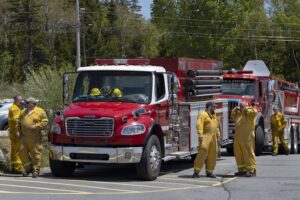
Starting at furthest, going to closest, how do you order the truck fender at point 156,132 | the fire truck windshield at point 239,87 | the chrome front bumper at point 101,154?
the fire truck windshield at point 239,87
the truck fender at point 156,132
the chrome front bumper at point 101,154

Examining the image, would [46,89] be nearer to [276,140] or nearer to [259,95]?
[259,95]

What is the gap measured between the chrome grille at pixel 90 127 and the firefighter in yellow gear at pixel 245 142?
3.28 m

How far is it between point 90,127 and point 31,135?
150 cm

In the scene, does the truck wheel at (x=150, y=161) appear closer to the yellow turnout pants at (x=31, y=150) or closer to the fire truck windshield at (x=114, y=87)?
the fire truck windshield at (x=114, y=87)

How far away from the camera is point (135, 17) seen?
88188mm

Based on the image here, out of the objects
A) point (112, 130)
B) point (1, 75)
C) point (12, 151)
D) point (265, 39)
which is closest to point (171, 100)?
point (112, 130)

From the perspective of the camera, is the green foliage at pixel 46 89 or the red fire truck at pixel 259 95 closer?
the red fire truck at pixel 259 95

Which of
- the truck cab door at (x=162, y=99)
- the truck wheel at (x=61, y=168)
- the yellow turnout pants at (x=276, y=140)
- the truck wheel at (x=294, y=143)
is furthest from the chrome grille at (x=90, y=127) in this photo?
the truck wheel at (x=294, y=143)

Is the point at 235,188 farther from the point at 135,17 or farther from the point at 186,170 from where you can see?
the point at 135,17

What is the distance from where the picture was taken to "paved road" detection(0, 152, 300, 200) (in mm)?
11648

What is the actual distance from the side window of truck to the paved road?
6.07ft

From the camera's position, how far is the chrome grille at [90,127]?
1337 cm

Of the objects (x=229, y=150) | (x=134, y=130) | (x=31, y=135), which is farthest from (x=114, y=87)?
(x=229, y=150)

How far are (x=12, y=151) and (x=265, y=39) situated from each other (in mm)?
Result: 58711
